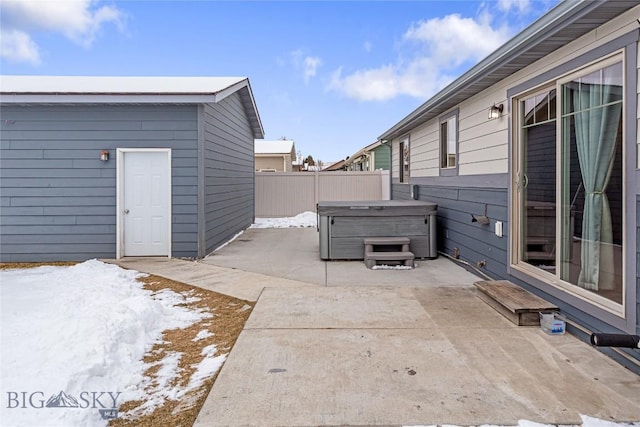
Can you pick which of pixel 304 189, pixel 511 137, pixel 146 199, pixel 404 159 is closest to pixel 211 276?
pixel 146 199

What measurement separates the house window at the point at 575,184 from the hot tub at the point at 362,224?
2.32m

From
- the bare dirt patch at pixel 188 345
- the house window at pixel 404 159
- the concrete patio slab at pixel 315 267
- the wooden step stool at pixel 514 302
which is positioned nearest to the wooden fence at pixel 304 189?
the house window at pixel 404 159

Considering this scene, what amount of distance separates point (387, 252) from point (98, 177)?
5129 millimetres

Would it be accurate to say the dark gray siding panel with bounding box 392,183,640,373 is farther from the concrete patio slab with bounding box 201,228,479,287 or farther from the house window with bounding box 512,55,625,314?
the concrete patio slab with bounding box 201,228,479,287

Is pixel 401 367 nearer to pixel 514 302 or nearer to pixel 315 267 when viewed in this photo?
pixel 514 302

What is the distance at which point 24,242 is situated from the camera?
7.26 meters

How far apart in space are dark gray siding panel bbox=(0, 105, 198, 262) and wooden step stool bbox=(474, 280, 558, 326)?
4.92 metres

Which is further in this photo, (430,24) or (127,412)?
(430,24)

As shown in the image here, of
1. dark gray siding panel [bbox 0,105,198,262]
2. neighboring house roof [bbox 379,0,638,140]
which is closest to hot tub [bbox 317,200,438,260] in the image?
neighboring house roof [bbox 379,0,638,140]

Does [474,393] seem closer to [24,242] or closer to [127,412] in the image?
[127,412]

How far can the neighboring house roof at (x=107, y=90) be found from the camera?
682 cm

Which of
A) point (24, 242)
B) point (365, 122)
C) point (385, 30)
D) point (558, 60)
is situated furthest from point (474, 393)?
point (365, 122)

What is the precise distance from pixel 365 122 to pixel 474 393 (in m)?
24.4

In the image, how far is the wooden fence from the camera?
48.0ft
